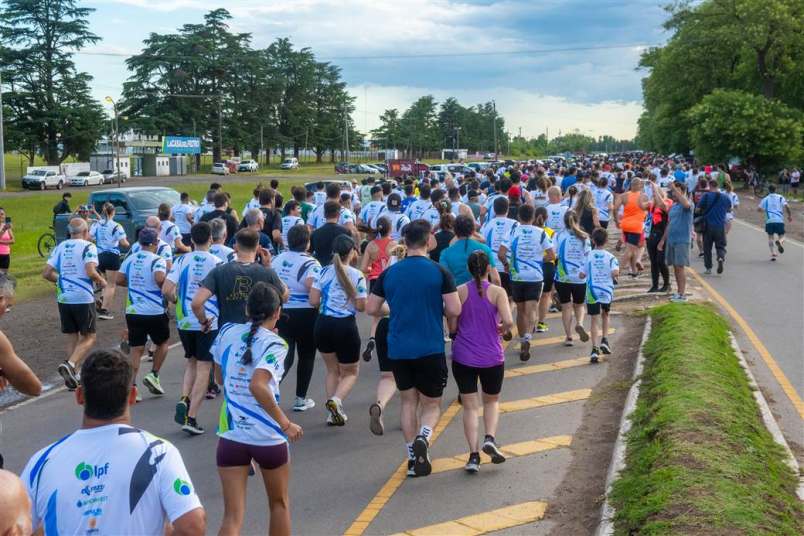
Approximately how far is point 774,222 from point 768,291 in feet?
14.3

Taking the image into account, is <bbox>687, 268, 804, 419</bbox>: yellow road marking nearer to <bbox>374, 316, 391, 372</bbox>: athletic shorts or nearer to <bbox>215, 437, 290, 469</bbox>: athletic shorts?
<bbox>374, 316, 391, 372</bbox>: athletic shorts

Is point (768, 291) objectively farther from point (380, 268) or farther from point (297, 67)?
point (297, 67)

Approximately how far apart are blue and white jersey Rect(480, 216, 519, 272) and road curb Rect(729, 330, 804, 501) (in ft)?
10.4

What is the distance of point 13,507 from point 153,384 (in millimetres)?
7652

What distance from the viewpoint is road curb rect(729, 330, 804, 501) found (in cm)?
691

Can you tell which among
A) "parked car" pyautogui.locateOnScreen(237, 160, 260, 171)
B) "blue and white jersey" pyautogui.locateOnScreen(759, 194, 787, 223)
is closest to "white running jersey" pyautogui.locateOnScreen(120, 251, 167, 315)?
"blue and white jersey" pyautogui.locateOnScreen(759, 194, 787, 223)

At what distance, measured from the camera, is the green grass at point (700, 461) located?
553cm

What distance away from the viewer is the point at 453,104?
6097 inches

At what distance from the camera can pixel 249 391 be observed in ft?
17.5

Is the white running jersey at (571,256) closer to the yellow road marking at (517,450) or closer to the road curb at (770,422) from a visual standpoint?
the road curb at (770,422)

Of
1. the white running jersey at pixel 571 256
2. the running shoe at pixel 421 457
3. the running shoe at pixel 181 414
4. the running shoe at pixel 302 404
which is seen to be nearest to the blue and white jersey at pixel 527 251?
the white running jersey at pixel 571 256

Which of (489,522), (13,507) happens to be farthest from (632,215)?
(13,507)

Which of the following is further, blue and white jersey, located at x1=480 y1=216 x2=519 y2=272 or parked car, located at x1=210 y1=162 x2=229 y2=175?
parked car, located at x1=210 y1=162 x2=229 y2=175

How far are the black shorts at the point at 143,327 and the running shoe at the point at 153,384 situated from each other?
499 mm
